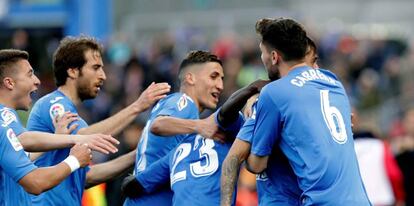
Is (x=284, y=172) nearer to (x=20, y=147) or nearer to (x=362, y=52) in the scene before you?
(x=20, y=147)

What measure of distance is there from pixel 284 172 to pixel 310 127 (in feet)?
1.64

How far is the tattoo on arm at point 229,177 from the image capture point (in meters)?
9.63

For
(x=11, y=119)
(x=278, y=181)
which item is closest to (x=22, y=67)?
(x=11, y=119)

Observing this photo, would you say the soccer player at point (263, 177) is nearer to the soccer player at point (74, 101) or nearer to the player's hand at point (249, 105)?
the player's hand at point (249, 105)

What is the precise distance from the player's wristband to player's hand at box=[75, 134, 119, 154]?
0.17 meters

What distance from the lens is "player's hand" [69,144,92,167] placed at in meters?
9.62

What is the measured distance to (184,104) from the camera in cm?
1086

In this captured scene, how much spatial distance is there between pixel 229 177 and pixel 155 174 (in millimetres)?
1309

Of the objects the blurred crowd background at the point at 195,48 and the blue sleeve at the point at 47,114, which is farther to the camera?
the blurred crowd background at the point at 195,48

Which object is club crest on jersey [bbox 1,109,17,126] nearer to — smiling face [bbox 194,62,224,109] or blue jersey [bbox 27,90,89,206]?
blue jersey [bbox 27,90,89,206]

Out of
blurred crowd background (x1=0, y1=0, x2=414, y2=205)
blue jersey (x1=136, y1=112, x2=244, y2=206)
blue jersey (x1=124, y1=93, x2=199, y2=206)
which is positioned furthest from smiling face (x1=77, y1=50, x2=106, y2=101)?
blurred crowd background (x1=0, y1=0, x2=414, y2=205)

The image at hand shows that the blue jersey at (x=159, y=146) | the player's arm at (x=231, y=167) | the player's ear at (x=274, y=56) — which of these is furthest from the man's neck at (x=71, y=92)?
the player's ear at (x=274, y=56)

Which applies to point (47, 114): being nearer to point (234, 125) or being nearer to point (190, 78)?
point (190, 78)

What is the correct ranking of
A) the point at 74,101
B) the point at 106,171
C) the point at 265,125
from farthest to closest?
the point at 106,171 → the point at 74,101 → the point at 265,125
